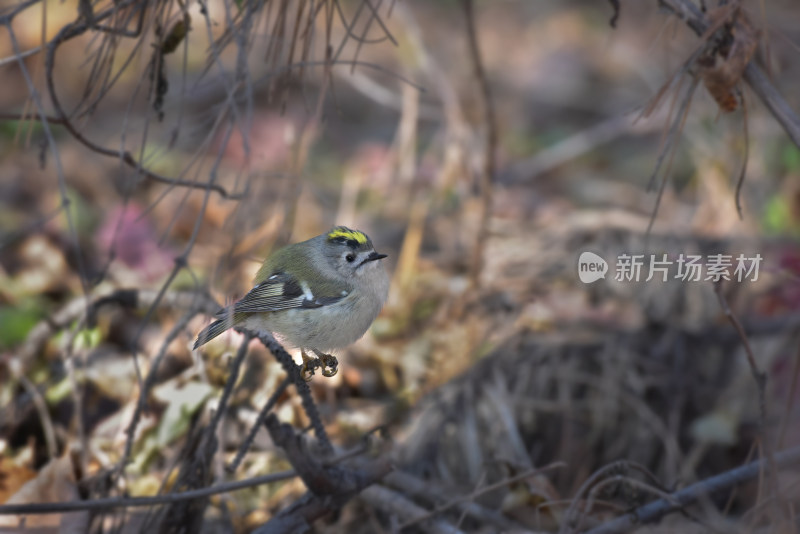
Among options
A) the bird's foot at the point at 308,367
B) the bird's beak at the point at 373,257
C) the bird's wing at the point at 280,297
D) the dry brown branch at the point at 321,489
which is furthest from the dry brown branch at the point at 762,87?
the dry brown branch at the point at 321,489

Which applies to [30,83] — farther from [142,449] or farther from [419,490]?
[419,490]

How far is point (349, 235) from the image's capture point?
5.36 feet

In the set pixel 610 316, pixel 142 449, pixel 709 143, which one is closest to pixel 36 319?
pixel 142 449

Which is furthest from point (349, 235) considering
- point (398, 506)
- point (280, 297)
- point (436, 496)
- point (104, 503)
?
point (436, 496)

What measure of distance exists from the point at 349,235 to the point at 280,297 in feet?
0.76

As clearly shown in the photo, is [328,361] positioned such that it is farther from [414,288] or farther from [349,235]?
[414,288]

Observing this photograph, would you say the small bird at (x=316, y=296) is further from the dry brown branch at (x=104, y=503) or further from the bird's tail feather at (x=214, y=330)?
the dry brown branch at (x=104, y=503)

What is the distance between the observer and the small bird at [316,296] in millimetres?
1502

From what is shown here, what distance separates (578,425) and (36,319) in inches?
89.4

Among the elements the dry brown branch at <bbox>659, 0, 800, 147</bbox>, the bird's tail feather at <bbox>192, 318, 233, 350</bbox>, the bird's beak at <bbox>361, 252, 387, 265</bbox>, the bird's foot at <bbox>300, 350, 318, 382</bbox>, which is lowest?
the bird's foot at <bbox>300, 350, 318, 382</bbox>

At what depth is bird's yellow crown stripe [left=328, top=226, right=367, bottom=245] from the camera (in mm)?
1583

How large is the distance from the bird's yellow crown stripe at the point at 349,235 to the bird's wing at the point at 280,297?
0.13 meters

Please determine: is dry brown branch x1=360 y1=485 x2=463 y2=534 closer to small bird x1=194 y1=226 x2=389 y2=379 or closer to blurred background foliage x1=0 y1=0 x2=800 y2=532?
blurred background foliage x1=0 y1=0 x2=800 y2=532

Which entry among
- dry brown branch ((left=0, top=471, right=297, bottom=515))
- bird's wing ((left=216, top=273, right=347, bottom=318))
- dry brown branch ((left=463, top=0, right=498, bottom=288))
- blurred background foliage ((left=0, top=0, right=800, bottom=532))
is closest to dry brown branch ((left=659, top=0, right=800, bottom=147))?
blurred background foliage ((left=0, top=0, right=800, bottom=532))
